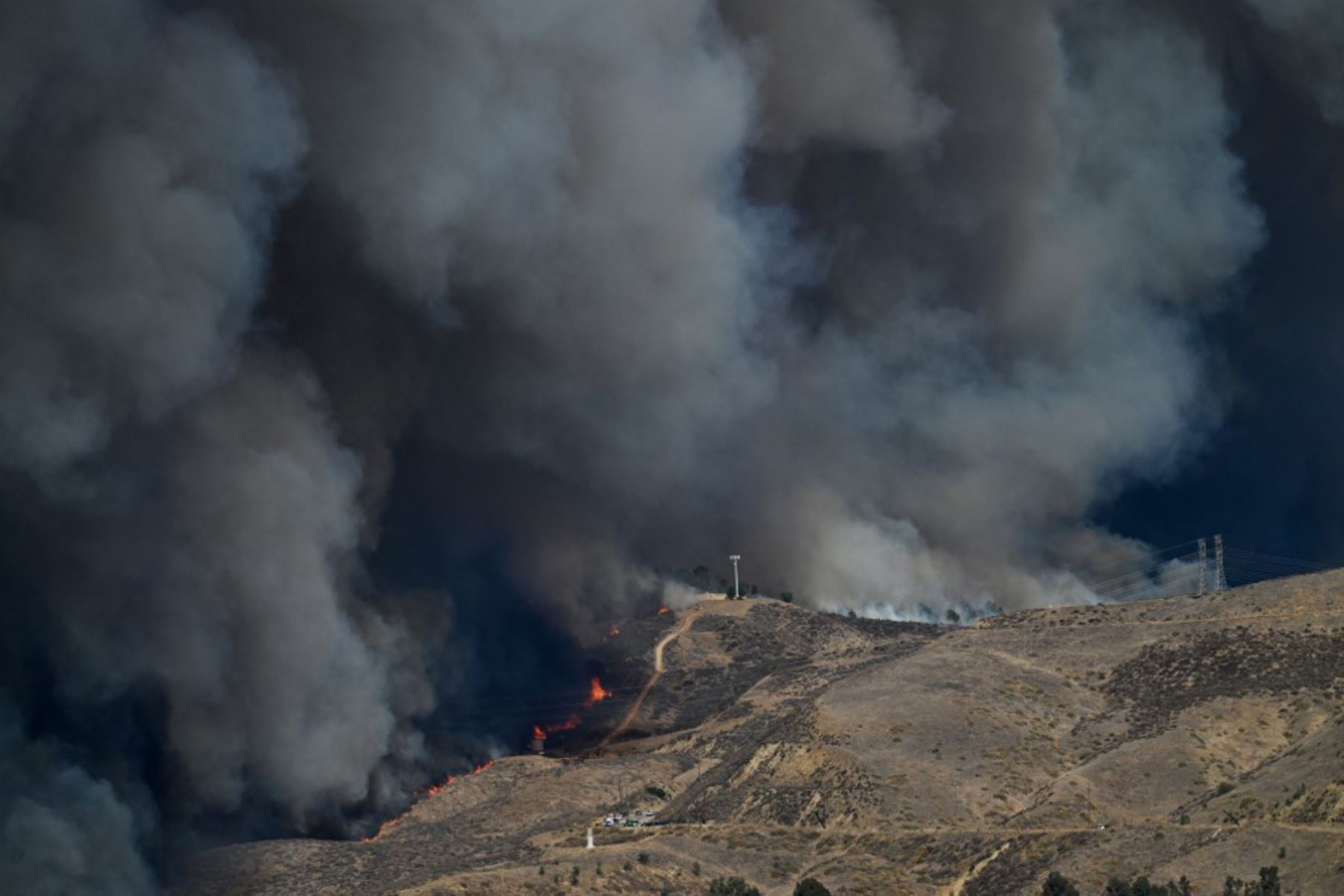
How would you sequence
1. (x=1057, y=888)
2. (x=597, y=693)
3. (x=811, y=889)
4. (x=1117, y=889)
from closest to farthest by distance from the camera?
(x=1117, y=889)
(x=1057, y=888)
(x=811, y=889)
(x=597, y=693)

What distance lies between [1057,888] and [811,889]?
33.7 ft

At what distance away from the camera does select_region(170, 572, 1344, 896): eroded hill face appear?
266ft

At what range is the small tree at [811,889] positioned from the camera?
260 ft

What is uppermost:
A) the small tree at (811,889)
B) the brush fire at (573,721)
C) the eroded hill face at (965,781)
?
the brush fire at (573,721)

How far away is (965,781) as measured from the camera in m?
94.2

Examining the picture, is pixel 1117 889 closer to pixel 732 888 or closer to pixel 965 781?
pixel 732 888

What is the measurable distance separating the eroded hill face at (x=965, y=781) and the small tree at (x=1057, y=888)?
1630mm

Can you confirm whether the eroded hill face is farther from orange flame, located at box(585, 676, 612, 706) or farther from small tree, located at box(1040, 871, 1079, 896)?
orange flame, located at box(585, 676, 612, 706)

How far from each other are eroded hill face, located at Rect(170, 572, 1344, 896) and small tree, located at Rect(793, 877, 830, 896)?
217cm

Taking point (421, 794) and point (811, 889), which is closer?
point (811, 889)

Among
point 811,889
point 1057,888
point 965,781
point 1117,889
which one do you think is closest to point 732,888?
point 811,889

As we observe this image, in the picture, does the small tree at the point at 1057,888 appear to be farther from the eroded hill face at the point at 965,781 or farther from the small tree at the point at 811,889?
the small tree at the point at 811,889

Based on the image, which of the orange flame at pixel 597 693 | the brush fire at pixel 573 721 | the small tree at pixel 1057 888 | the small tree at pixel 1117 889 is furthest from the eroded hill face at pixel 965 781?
the orange flame at pixel 597 693

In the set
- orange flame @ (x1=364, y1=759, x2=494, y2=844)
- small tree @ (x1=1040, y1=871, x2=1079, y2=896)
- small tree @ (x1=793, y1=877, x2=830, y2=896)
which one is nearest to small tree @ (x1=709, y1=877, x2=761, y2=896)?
small tree @ (x1=793, y1=877, x2=830, y2=896)
